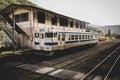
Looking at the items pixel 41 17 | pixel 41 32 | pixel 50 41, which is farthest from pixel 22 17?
pixel 50 41

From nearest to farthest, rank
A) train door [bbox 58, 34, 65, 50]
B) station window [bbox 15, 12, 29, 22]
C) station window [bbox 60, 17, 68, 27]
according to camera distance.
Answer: train door [bbox 58, 34, 65, 50]
station window [bbox 15, 12, 29, 22]
station window [bbox 60, 17, 68, 27]

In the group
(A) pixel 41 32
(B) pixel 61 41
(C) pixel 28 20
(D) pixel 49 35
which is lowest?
(B) pixel 61 41

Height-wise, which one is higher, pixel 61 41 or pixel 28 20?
pixel 28 20

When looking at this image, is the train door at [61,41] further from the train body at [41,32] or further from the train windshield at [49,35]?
the train windshield at [49,35]

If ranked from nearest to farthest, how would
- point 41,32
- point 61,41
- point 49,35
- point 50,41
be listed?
point 50,41, point 49,35, point 41,32, point 61,41

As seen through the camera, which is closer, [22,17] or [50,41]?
[50,41]

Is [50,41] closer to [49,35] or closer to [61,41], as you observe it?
[49,35]

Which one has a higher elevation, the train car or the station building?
the station building

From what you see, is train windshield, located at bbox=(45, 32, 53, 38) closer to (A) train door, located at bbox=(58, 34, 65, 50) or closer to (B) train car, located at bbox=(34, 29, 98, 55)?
(B) train car, located at bbox=(34, 29, 98, 55)

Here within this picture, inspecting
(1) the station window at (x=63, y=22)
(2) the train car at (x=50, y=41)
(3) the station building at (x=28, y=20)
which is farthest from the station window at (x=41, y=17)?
(1) the station window at (x=63, y=22)

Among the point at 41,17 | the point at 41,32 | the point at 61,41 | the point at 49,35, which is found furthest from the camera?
the point at 41,17

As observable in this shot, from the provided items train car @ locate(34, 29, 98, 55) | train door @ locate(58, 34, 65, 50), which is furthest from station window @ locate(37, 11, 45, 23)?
train door @ locate(58, 34, 65, 50)

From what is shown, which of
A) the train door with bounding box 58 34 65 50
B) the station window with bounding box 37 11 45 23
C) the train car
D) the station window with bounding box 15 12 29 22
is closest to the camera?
the train car

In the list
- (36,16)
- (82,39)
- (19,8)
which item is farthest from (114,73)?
(19,8)
